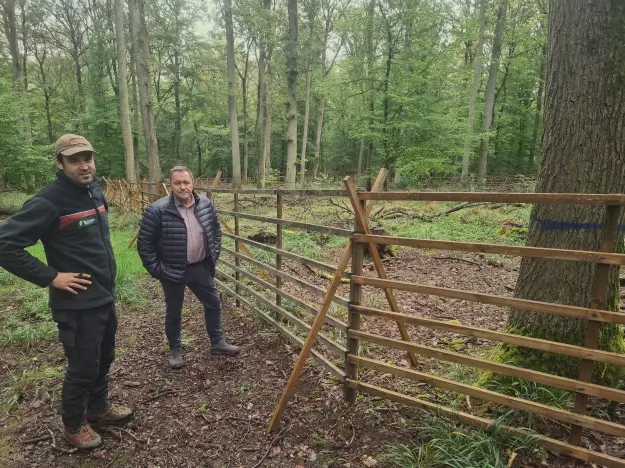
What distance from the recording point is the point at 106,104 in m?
26.1

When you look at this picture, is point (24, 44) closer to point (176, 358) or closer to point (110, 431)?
point (176, 358)

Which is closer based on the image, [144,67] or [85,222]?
[85,222]

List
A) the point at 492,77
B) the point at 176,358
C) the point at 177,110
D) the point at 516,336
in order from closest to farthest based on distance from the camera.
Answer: the point at 516,336 → the point at 176,358 → the point at 492,77 → the point at 177,110

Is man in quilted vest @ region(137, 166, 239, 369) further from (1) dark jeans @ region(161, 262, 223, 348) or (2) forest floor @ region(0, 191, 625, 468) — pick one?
(2) forest floor @ region(0, 191, 625, 468)

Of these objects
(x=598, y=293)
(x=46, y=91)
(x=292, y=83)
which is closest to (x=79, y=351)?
(x=598, y=293)

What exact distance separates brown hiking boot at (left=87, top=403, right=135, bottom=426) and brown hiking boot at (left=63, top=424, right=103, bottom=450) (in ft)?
0.77

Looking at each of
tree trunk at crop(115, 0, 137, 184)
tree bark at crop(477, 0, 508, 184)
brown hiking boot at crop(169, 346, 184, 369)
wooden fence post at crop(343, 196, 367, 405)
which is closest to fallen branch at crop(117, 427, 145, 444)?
brown hiking boot at crop(169, 346, 184, 369)

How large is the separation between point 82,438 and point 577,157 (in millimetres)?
4211

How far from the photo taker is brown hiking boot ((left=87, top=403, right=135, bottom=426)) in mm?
3006

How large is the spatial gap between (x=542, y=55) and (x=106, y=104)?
30272 mm

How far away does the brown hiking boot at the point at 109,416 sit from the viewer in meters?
3.01

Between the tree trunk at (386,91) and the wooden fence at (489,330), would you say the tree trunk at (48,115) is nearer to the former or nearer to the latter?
the tree trunk at (386,91)

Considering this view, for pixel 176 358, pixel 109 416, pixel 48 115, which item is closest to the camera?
pixel 109 416

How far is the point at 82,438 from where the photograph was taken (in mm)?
2732
